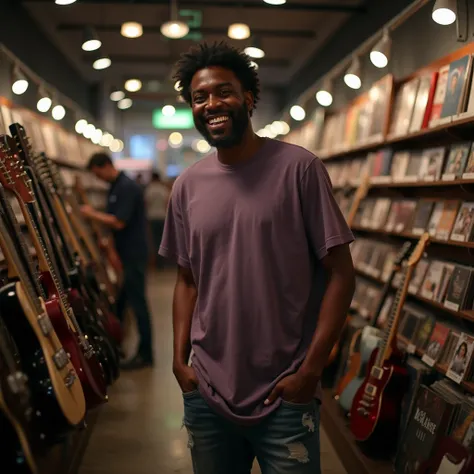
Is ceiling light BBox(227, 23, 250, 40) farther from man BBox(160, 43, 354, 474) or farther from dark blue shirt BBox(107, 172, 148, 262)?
man BBox(160, 43, 354, 474)

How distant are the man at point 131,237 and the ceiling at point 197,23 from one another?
165 cm

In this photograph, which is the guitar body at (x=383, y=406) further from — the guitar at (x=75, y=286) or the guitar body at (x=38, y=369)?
the guitar body at (x=38, y=369)

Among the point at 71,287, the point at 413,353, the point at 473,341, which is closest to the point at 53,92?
the point at 71,287

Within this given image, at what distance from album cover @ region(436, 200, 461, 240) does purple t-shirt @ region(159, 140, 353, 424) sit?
1747mm

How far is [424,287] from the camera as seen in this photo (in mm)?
3350

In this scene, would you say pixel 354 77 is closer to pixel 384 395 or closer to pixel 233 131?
pixel 384 395

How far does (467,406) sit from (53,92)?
4.49 metres

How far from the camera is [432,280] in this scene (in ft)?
10.7

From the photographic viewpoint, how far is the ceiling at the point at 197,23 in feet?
20.7

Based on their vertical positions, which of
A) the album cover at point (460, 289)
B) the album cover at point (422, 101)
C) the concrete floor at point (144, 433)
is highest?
the album cover at point (422, 101)

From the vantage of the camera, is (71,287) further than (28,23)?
No

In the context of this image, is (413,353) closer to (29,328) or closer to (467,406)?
(467,406)

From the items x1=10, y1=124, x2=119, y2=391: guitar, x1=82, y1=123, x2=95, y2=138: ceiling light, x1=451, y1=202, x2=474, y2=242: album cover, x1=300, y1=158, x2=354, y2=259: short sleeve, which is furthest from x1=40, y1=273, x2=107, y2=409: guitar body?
x1=82, y1=123, x2=95, y2=138: ceiling light

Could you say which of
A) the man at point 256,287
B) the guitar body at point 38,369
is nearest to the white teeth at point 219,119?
the man at point 256,287
